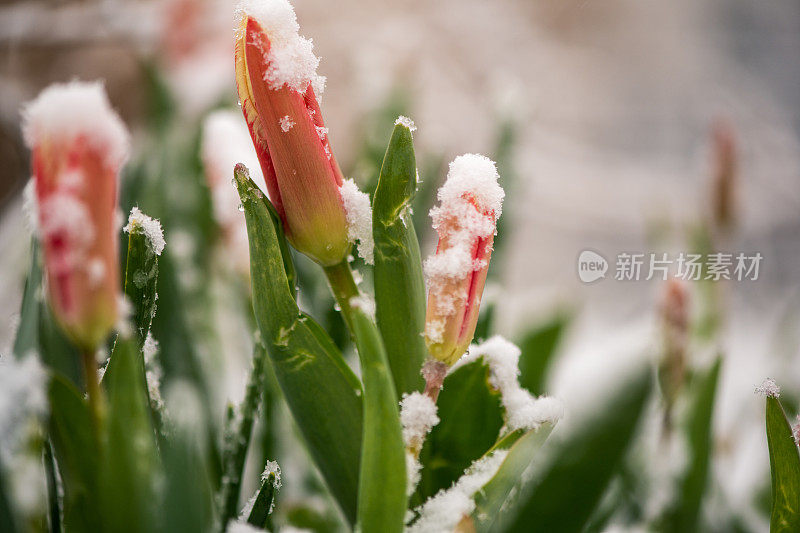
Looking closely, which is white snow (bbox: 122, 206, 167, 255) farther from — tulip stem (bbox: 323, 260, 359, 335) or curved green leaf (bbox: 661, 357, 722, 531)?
curved green leaf (bbox: 661, 357, 722, 531)

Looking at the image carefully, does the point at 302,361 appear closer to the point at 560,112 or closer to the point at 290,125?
the point at 290,125

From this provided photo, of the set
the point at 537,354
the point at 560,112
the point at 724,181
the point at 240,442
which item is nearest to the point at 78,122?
the point at 240,442

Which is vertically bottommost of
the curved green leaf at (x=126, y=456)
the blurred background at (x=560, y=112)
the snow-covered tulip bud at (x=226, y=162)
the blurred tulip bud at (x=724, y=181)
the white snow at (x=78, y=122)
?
the curved green leaf at (x=126, y=456)

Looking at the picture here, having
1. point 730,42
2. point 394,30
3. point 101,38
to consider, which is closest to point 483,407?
point 394,30

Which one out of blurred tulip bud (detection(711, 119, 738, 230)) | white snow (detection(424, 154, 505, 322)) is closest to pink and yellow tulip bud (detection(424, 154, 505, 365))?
white snow (detection(424, 154, 505, 322))

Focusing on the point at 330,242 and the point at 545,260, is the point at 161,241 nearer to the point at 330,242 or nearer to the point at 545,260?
the point at 330,242

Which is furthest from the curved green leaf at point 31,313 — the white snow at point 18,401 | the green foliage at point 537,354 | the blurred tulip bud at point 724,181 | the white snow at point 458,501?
the blurred tulip bud at point 724,181

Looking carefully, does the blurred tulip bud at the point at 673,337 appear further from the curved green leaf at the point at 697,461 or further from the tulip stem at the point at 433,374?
the tulip stem at the point at 433,374
